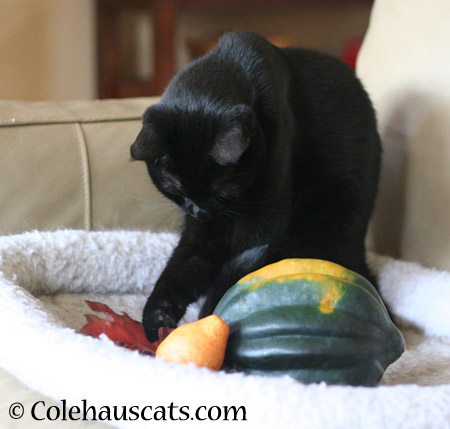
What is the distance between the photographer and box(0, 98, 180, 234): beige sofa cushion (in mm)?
1062

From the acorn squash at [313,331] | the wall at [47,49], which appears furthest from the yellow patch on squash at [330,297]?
the wall at [47,49]

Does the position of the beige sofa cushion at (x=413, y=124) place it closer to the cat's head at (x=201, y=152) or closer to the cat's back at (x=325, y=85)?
the cat's back at (x=325, y=85)

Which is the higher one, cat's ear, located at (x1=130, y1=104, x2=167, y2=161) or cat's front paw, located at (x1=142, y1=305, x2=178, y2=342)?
cat's ear, located at (x1=130, y1=104, x2=167, y2=161)

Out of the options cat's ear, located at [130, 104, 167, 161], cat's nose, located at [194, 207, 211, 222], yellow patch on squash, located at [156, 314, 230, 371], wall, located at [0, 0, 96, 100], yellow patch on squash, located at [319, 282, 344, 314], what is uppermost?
cat's ear, located at [130, 104, 167, 161]

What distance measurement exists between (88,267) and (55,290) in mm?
67

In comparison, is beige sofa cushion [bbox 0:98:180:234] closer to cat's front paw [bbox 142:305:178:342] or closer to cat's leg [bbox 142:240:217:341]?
cat's leg [bbox 142:240:217:341]

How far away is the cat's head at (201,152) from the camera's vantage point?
79 centimetres

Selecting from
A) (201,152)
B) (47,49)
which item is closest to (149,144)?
(201,152)

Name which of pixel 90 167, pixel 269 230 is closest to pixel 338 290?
pixel 269 230

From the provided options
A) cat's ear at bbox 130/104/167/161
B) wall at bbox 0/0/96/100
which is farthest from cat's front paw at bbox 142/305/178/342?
wall at bbox 0/0/96/100

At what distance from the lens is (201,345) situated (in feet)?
1.82

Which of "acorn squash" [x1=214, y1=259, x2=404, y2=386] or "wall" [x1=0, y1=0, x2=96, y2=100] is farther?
"wall" [x1=0, y1=0, x2=96, y2=100]

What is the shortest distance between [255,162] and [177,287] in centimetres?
23

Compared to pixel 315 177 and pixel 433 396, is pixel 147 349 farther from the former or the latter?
pixel 315 177
